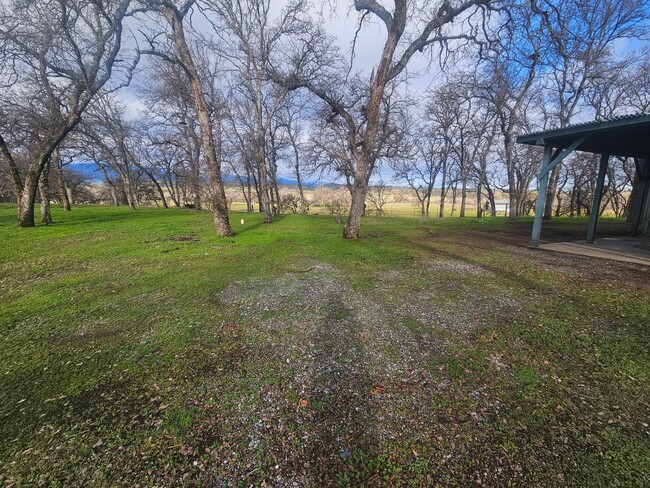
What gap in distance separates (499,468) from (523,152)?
2480cm

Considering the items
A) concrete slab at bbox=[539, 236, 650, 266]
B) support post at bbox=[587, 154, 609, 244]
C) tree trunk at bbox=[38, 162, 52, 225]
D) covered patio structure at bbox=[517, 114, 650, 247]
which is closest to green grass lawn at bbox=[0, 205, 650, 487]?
concrete slab at bbox=[539, 236, 650, 266]

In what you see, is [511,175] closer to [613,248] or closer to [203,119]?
[613,248]

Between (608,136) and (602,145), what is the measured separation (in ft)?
5.68

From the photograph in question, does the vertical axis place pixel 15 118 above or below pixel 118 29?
below

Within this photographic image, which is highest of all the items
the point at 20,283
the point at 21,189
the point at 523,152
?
the point at 523,152

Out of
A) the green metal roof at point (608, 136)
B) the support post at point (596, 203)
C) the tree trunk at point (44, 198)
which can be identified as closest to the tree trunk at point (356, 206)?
the green metal roof at point (608, 136)

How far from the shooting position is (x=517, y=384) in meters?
2.42

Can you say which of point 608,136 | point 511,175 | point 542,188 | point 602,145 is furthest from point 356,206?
point 511,175

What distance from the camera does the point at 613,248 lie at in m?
8.35

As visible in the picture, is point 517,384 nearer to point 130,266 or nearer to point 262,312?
point 262,312

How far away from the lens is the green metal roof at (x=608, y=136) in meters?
6.22

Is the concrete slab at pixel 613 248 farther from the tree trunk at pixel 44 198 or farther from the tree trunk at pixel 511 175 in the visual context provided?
the tree trunk at pixel 44 198

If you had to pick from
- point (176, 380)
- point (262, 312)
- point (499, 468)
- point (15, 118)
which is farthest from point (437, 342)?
point (15, 118)

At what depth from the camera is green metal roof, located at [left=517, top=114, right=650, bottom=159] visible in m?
6.22
